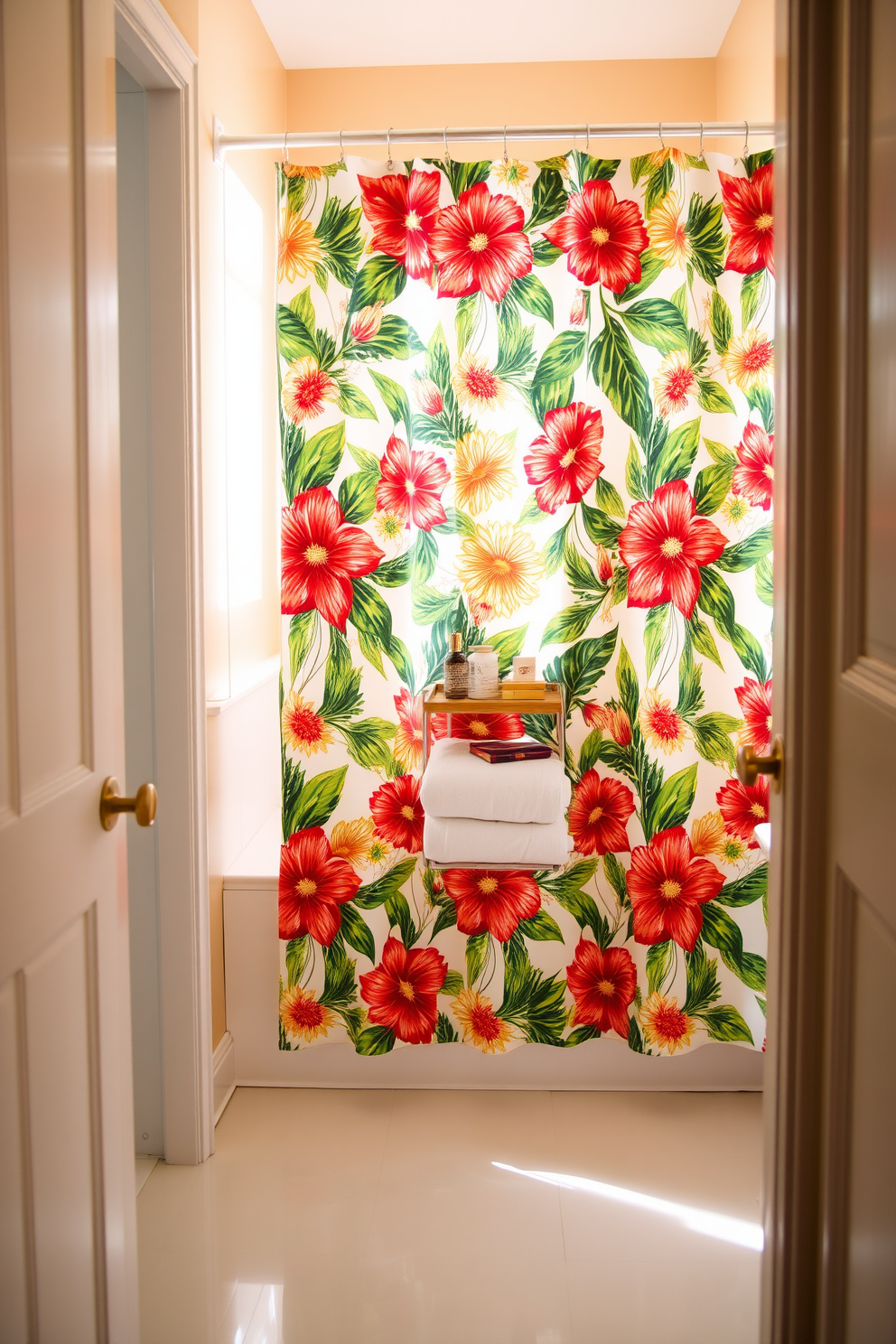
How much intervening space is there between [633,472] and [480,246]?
579mm

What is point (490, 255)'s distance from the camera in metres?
2.14

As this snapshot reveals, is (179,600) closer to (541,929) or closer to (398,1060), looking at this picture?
(541,929)

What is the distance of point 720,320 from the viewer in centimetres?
212

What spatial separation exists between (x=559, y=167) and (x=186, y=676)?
1313 mm

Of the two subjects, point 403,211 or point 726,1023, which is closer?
point 403,211

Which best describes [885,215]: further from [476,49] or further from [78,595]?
[476,49]

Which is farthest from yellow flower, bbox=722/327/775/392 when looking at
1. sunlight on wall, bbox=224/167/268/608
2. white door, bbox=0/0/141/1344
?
white door, bbox=0/0/141/1344

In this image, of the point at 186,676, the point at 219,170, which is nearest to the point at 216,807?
the point at 186,676

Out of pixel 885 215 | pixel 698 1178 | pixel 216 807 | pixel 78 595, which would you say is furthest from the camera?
pixel 216 807

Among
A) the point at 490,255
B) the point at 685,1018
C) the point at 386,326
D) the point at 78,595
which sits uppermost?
the point at 490,255

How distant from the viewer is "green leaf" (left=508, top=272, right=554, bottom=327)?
2.13 metres

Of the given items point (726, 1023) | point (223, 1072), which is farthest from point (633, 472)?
point (223, 1072)

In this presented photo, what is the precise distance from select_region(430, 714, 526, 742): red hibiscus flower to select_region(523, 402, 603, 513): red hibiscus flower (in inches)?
18.7

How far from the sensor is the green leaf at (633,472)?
2150 mm
